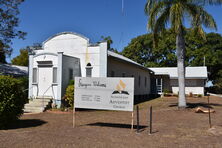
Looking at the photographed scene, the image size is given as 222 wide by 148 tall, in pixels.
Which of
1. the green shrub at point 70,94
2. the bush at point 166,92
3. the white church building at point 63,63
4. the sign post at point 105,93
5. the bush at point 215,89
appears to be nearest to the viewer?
the sign post at point 105,93

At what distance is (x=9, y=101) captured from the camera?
8.48 meters

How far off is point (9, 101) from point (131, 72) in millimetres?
15959

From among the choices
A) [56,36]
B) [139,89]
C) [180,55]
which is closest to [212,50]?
[139,89]

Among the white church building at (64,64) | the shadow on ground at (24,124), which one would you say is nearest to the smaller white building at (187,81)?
the white church building at (64,64)

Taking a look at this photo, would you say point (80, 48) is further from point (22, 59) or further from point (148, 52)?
point (148, 52)

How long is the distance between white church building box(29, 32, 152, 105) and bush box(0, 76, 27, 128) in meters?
6.42

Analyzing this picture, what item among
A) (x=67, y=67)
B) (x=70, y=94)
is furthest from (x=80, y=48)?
(x=70, y=94)

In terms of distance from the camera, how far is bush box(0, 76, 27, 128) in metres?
8.35

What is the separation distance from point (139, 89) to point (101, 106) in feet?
55.2

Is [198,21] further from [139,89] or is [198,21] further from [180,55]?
[139,89]

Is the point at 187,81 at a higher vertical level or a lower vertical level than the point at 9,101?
higher

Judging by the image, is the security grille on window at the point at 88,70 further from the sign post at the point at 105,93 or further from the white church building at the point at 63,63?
the sign post at the point at 105,93

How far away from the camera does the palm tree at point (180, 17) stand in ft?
46.3

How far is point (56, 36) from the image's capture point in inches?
699
